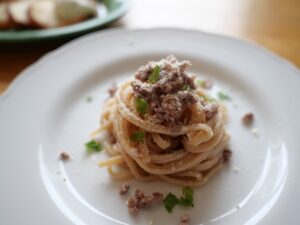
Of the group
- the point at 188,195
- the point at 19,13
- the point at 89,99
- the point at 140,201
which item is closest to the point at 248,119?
the point at 188,195

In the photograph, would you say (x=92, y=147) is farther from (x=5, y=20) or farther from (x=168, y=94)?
(x=5, y=20)

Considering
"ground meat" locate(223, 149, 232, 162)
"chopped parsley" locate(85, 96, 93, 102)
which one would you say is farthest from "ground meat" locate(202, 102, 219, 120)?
"chopped parsley" locate(85, 96, 93, 102)

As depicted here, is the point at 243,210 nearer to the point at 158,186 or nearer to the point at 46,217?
the point at 158,186

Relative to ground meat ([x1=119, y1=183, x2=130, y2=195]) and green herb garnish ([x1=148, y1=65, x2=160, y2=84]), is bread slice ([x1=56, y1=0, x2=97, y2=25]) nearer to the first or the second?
green herb garnish ([x1=148, y1=65, x2=160, y2=84])

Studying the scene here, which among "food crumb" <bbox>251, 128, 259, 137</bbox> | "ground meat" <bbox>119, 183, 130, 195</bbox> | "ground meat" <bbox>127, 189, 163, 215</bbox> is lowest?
"ground meat" <bbox>127, 189, 163, 215</bbox>

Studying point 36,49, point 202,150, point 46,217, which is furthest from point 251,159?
point 36,49
